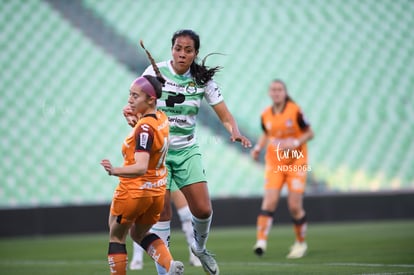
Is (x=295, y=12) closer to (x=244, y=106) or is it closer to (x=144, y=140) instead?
(x=244, y=106)

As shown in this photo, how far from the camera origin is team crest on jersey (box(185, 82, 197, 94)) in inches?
244

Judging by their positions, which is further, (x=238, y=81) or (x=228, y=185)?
(x=238, y=81)

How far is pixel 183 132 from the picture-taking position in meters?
6.24

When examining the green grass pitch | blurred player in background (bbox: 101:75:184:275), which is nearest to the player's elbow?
blurred player in background (bbox: 101:75:184:275)

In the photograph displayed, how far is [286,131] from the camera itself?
30.9ft

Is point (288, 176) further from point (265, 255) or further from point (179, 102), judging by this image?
point (179, 102)

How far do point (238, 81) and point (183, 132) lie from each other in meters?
12.2

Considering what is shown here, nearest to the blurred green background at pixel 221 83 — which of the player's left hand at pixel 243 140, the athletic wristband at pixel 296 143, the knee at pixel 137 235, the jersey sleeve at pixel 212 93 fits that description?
the athletic wristband at pixel 296 143

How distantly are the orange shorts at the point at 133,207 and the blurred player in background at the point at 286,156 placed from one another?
3.88 m

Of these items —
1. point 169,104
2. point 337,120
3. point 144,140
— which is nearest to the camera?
point 144,140

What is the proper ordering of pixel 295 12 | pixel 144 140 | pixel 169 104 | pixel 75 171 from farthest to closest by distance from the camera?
1. pixel 295 12
2. pixel 75 171
3. pixel 169 104
4. pixel 144 140

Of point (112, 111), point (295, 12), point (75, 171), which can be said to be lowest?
point (75, 171)

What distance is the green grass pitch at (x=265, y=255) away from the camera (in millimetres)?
7242

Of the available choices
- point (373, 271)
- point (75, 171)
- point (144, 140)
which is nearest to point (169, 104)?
point (144, 140)
